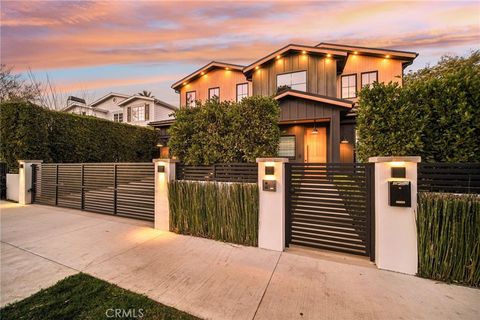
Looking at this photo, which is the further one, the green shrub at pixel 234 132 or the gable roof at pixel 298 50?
the gable roof at pixel 298 50

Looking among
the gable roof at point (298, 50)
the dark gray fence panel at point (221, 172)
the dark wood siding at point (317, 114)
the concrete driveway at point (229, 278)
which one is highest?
the gable roof at point (298, 50)

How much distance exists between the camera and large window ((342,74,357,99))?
12.1m

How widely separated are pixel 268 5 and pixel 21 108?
11038 millimetres

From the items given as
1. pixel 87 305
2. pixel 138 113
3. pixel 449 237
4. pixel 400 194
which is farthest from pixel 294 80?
pixel 138 113

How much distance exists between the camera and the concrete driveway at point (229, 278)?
7.75ft

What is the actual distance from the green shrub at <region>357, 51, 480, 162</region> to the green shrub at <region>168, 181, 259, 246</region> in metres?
2.63

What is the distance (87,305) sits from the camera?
240 cm

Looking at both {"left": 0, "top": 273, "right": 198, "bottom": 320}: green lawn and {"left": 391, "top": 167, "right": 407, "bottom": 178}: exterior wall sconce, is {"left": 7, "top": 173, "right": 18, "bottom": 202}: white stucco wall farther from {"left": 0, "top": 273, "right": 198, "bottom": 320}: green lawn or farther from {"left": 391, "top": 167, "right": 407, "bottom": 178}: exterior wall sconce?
{"left": 391, "top": 167, "right": 407, "bottom": 178}: exterior wall sconce

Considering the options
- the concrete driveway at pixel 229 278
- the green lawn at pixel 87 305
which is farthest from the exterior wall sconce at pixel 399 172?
the green lawn at pixel 87 305

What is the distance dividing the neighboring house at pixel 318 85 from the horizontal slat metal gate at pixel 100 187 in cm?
661

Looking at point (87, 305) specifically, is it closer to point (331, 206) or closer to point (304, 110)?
point (331, 206)

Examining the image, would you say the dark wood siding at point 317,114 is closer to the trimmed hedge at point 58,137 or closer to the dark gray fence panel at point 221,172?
the dark gray fence panel at point 221,172

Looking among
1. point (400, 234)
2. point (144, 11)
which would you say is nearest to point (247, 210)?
point (400, 234)

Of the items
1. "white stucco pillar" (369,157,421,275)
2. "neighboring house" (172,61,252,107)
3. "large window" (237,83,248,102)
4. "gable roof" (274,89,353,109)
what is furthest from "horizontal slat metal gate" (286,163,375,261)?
"large window" (237,83,248,102)
